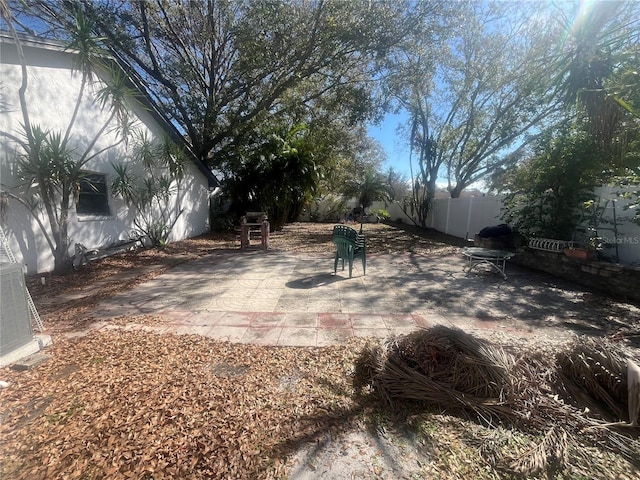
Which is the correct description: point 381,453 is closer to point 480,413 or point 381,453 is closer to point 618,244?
point 480,413

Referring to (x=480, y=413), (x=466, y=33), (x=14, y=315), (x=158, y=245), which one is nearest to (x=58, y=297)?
(x=14, y=315)

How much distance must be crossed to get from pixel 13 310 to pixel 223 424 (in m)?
2.47

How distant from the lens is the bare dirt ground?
161 centimetres

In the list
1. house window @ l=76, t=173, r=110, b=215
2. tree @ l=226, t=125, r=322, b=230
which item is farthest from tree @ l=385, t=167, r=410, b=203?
house window @ l=76, t=173, r=110, b=215

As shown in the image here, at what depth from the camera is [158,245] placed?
29.3 ft

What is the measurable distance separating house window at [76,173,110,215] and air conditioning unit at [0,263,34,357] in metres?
4.88

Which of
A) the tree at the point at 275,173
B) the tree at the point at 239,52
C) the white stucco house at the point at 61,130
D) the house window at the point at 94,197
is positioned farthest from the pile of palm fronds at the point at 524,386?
the tree at the point at 275,173

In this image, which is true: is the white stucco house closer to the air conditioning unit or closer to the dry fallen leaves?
the air conditioning unit

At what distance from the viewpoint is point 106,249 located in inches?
280

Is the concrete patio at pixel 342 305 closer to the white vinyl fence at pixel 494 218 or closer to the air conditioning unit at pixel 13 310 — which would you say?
the air conditioning unit at pixel 13 310

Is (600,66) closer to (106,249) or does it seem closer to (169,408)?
(169,408)

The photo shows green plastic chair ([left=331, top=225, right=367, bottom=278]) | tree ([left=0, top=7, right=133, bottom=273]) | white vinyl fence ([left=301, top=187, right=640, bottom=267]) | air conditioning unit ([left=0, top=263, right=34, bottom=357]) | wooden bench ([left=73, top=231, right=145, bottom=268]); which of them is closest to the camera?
air conditioning unit ([left=0, top=263, right=34, bottom=357])

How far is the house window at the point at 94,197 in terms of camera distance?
22.0ft

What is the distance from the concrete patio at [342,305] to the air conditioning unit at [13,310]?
676mm
